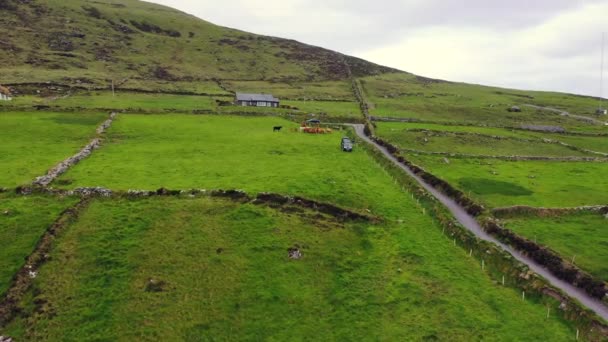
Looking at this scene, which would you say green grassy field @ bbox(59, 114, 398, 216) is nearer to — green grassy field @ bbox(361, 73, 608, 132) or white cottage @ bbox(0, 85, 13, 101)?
white cottage @ bbox(0, 85, 13, 101)

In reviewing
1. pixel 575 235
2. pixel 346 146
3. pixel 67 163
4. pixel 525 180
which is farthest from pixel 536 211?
pixel 67 163

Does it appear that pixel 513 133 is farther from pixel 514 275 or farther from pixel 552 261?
pixel 514 275

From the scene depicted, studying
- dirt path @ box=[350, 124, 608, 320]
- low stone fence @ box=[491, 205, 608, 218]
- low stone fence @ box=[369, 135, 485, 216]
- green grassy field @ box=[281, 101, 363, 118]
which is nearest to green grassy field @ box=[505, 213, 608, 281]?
low stone fence @ box=[491, 205, 608, 218]

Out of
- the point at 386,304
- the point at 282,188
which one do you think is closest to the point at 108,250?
Result: the point at 282,188

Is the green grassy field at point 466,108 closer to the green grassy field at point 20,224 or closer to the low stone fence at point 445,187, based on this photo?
the low stone fence at point 445,187

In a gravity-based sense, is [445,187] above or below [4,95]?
below

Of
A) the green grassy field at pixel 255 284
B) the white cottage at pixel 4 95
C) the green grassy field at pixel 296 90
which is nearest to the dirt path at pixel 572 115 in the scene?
the green grassy field at pixel 296 90
